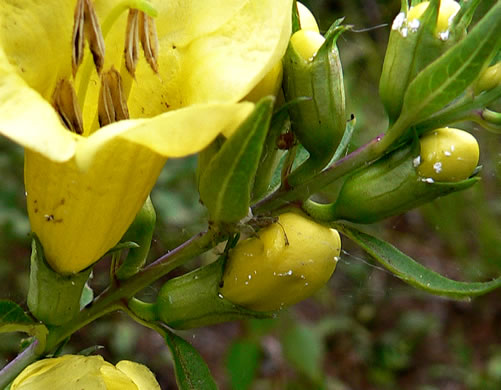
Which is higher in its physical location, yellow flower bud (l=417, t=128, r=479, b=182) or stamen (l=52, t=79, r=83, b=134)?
stamen (l=52, t=79, r=83, b=134)

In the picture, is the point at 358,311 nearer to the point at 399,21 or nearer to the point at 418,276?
the point at 418,276

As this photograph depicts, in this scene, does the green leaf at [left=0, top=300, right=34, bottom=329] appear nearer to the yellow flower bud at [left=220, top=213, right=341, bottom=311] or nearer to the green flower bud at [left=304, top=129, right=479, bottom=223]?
the yellow flower bud at [left=220, top=213, right=341, bottom=311]

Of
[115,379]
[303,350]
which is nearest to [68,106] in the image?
[115,379]

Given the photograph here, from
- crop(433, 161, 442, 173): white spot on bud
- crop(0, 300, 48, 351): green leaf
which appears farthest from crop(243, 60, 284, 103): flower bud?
crop(0, 300, 48, 351): green leaf

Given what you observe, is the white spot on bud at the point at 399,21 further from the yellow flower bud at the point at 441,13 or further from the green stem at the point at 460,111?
the green stem at the point at 460,111

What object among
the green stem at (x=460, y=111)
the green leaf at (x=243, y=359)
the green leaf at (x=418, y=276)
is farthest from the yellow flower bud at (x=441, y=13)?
the green leaf at (x=243, y=359)

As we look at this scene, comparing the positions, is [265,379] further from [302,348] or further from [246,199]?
[246,199]
